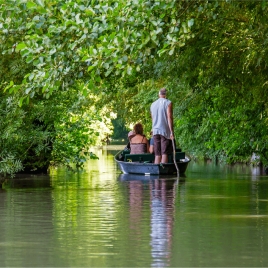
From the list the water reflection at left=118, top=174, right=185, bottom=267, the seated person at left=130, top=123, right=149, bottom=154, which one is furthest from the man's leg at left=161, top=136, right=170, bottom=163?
the seated person at left=130, top=123, right=149, bottom=154

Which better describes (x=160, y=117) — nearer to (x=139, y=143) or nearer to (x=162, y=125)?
(x=162, y=125)

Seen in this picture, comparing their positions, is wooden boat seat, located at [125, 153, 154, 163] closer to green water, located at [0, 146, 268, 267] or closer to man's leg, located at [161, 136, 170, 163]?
man's leg, located at [161, 136, 170, 163]

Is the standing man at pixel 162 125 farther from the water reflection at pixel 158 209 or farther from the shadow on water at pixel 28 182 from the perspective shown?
the shadow on water at pixel 28 182

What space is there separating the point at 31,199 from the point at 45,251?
24.9 feet

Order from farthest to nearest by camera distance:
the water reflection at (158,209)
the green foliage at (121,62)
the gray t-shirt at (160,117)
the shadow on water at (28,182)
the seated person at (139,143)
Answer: the seated person at (139,143) < the gray t-shirt at (160,117) < the shadow on water at (28,182) < the green foliage at (121,62) < the water reflection at (158,209)

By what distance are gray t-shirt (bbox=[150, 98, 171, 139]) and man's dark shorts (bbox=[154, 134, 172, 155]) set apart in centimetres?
14

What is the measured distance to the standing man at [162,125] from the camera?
1056 inches

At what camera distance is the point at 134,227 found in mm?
12562

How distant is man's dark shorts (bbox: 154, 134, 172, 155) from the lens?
90.2ft

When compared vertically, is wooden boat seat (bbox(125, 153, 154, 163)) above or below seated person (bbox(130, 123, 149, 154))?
below

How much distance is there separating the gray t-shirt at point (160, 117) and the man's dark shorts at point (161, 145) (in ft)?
0.45

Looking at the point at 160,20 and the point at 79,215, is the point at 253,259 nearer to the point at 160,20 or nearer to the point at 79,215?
the point at 79,215

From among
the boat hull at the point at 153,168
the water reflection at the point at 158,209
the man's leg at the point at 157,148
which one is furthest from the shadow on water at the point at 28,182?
the man's leg at the point at 157,148

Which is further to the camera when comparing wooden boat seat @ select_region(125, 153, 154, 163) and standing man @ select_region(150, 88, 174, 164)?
wooden boat seat @ select_region(125, 153, 154, 163)
